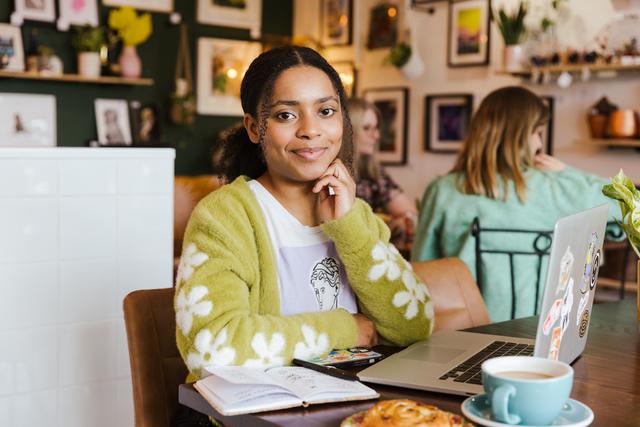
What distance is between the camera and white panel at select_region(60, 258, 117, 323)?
2.28 meters

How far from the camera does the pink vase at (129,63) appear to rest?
18.8 ft

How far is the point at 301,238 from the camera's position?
1.59 m

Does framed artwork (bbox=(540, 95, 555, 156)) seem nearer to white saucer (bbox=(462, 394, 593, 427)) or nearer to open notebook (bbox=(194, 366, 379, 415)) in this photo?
open notebook (bbox=(194, 366, 379, 415))

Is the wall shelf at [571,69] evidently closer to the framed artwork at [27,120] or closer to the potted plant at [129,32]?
the potted plant at [129,32]

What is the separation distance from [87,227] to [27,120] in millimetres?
3490

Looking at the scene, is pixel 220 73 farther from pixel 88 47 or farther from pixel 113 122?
pixel 88 47

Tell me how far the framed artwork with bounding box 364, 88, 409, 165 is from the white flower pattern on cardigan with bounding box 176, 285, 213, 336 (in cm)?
461

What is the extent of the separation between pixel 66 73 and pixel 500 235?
12.6ft

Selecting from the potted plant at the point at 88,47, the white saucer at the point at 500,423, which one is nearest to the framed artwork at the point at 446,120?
the potted plant at the point at 88,47

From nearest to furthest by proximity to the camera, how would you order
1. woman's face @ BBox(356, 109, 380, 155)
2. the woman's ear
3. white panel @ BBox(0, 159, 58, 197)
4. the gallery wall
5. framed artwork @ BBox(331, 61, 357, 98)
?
the woman's ear → white panel @ BBox(0, 159, 58, 197) → woman's face @ BBox(356, 109, 380, 155) → the gallery wall → framed artwork @ BBox(331, 61, 357, 98)

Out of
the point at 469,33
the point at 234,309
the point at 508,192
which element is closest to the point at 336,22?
the point at 469,33

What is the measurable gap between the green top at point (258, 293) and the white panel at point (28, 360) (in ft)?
3.07

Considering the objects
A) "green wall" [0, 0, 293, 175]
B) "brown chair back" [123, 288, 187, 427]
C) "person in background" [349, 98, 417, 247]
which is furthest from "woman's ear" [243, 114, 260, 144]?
"green wall" [0, 0, 293, 175]

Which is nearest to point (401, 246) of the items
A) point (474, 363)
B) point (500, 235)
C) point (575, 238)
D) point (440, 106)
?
point (500, 235)
